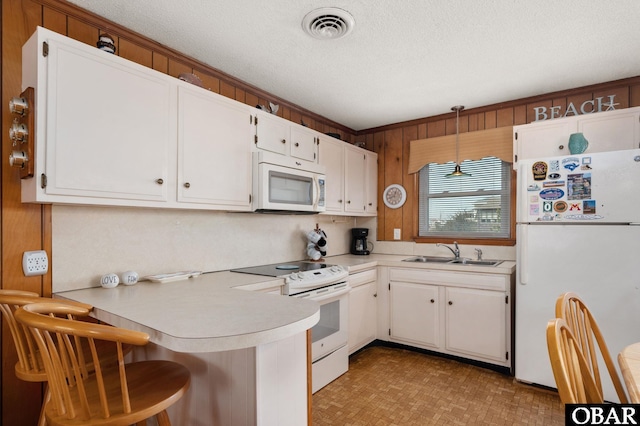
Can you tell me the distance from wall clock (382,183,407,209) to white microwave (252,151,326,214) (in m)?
1.19

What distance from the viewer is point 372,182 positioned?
3.97m

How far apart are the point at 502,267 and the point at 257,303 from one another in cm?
224

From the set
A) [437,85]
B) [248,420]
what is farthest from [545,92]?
[248,420]

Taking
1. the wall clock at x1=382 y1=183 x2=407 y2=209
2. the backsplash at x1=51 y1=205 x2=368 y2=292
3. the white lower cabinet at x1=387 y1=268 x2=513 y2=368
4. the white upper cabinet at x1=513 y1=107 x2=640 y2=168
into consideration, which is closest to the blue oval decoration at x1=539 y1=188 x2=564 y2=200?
the white upper cabinet at x1=513 y1=107 x2=640 y2=168

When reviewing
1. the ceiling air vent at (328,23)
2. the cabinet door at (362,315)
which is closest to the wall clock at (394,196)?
the cabinet door at (362,315)

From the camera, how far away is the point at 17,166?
5.09 feet

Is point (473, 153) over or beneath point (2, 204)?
over

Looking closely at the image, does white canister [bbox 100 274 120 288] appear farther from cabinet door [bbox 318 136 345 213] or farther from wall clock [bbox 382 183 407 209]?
wall clock [bbox 382 183 407 209]

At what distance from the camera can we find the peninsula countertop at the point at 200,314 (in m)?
1.05

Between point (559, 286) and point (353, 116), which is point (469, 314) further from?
point (353, 116)

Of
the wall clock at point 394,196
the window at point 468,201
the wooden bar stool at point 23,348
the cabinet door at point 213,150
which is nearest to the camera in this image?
the wooden bar stool at point 23,348

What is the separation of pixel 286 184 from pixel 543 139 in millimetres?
2150

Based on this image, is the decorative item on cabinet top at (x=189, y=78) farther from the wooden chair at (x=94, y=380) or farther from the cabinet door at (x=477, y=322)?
the cabinet door at (x=477, y=322)

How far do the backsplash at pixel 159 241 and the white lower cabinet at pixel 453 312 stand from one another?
1097mm
